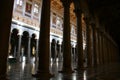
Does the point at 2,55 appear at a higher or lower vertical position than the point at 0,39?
lower

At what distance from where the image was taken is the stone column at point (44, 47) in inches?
241

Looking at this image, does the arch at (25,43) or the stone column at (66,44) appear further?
the arch at (25,43)

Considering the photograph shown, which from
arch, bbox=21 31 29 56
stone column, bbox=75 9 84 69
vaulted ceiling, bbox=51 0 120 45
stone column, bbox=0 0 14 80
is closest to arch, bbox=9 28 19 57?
arch, bbox=21 31 29 56

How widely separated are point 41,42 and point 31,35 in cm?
1915

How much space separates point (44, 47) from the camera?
6488 mm

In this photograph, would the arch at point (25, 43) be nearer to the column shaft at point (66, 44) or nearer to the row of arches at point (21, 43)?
the row of arches at point (21, 43)

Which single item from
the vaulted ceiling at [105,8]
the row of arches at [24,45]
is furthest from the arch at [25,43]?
the vaulted ceiling at [105,8]

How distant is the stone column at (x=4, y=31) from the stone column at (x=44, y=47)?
211 centimetres

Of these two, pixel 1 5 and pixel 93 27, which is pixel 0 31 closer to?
pixel 1 5

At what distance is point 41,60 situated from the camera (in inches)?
249

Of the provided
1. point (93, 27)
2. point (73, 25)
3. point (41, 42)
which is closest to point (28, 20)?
point (93, 27)

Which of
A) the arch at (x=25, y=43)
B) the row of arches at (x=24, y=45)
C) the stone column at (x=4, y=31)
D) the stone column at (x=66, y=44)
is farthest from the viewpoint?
the arch at (x=25, y=43)

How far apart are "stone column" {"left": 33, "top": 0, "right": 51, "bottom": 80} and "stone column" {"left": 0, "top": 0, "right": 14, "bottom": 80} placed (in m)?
2.11

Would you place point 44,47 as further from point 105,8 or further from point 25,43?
point 25,43
